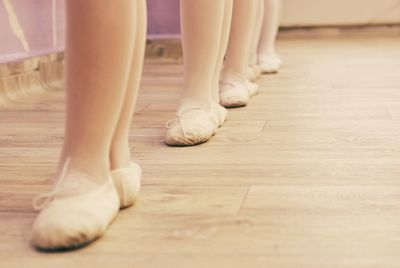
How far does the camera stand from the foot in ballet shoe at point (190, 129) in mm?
1275

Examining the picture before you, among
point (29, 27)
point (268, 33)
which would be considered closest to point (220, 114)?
point (29, 27)

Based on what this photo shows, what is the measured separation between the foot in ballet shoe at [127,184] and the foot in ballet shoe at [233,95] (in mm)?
834

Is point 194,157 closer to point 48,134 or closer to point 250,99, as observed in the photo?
point 48,134

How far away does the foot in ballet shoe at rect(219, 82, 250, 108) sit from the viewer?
1.73 m

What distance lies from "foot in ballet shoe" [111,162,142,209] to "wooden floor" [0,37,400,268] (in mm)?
17

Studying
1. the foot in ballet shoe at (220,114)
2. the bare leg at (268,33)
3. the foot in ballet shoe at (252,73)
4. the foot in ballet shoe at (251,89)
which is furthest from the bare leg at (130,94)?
the bare leg at (268,33)

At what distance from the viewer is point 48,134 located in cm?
144

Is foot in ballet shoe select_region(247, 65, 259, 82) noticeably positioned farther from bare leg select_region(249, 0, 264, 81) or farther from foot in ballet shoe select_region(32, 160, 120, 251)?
foot in ballet shoe select_region(32, 160, 120, 251)

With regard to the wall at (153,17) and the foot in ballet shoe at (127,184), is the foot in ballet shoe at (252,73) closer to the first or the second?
the wall at (153,17)

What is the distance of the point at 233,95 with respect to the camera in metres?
1.74

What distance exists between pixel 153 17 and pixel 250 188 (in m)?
2.18

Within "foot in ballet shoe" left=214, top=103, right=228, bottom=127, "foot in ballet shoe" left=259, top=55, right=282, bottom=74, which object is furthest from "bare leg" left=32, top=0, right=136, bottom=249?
"foot in ballet shoe" left=259, top=55, right=282, bottom=74

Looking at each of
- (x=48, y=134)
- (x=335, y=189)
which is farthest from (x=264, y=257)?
(x=48, y=134)

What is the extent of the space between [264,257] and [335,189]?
0.90ft
